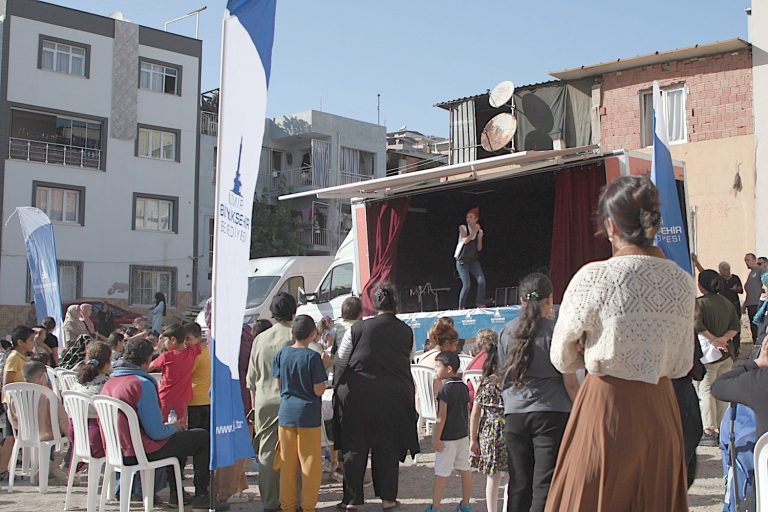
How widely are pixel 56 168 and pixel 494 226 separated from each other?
21337mm

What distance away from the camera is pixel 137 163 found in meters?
33.4

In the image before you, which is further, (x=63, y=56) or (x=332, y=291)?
(x=63, y=56)

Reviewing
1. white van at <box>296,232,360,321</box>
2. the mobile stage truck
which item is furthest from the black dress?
white van at <box>296,232,360,321</box>

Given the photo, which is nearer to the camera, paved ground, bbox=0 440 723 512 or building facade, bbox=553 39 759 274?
paved ground, bbox=0 440 723 512

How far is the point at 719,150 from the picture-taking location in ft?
64.7

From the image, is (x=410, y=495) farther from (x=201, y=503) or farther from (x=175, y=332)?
(x=175, y=332)

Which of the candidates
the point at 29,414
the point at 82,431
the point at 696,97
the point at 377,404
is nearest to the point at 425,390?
the point at 377,404

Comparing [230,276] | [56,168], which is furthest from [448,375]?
[56,168]

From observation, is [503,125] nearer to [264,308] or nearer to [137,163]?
[264,308]

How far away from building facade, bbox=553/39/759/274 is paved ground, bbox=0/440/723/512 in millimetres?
12165

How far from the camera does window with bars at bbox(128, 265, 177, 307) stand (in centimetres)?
3322

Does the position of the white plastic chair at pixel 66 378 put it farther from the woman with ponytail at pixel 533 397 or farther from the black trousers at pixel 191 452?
the woman with ponytail at pixel 533 397

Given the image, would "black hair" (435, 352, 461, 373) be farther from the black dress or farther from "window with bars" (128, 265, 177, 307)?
"window with bars" (128, 265, 177, 307)

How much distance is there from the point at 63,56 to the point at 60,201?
18.1 ft
